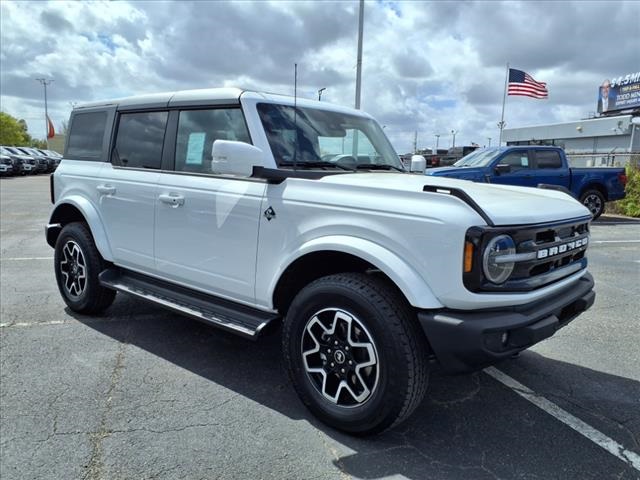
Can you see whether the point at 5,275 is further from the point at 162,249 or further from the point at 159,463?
the point at 159,463

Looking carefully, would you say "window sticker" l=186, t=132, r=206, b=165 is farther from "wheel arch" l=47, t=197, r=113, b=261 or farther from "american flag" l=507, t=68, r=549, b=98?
"american flag" l=507, t=68, r=549, b=98

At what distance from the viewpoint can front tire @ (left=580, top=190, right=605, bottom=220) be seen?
13070mm

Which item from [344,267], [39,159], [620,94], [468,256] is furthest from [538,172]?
[620,94]

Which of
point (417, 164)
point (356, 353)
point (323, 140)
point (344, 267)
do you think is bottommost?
point (356, 353)

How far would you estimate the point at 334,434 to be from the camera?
2.99 m

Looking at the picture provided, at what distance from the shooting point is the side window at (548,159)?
1232 cm

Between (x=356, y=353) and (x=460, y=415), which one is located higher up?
(x=356, y=353)

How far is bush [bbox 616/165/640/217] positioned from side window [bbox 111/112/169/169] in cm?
1482

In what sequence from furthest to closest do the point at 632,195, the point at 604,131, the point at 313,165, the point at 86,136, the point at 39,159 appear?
the point at 604,131 < the point at 39,159 < the point at 632,195 < the point at 86,136 < the point at 313,165

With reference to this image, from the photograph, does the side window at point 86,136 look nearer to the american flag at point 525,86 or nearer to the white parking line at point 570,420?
the white parking line at point 570,420

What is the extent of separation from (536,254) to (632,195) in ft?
48.2

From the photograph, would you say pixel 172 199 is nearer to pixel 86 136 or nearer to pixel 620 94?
pixel 86 136

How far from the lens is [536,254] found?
276cm

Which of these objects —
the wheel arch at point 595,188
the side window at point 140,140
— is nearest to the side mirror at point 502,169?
the wheel arch at point 595,188
